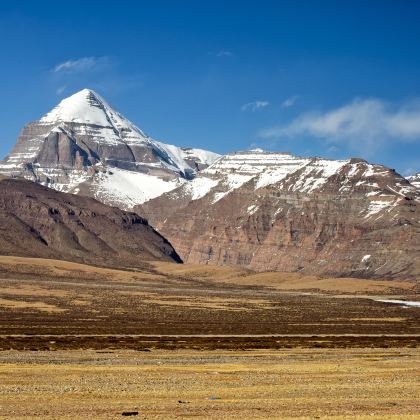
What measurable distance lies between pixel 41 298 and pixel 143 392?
118m

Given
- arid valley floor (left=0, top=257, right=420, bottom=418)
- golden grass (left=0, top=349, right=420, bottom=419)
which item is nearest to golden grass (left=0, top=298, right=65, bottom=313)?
arid valley floor (left=0, top=257, right=420, bottom=418)

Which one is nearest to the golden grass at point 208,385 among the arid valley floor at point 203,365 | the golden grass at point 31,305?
the arid valley floor at point 203,365

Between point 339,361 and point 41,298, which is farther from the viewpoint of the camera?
point 41,298

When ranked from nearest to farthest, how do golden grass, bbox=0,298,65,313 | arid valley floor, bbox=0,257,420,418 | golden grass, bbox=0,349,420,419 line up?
1. golden grass, bbox=0,349,420,419
2. arid valley floor, bbox=0,257,420,418
3. golden grass, bbox=0,298,65,313

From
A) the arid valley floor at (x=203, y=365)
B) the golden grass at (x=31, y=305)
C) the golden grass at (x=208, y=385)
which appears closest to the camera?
the golden grass at (x=208, y=385)

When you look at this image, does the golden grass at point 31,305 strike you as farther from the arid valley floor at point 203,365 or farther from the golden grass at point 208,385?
the golden grass at point 208,385

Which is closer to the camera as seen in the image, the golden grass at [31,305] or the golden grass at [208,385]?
the golden grass at [208,385]

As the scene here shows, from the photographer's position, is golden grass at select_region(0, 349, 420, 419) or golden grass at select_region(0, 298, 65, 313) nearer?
golden grass at select_region(0, 349, 420, 419)

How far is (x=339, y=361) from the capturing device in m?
60.5

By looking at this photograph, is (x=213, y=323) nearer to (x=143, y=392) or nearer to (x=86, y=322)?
(x=86, y=322)

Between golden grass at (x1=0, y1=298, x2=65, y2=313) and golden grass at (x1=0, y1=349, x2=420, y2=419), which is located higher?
golden grass at (x1=0, y1=298, x2=65, y2=313)

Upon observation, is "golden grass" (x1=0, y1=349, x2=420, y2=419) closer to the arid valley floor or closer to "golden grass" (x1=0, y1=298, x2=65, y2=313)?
the arid valley floor

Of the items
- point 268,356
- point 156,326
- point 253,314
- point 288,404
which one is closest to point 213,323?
point 156,326

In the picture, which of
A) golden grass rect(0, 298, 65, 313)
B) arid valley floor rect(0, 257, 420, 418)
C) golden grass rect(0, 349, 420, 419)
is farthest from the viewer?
golden grass rect(0, 298, 65, 313)
